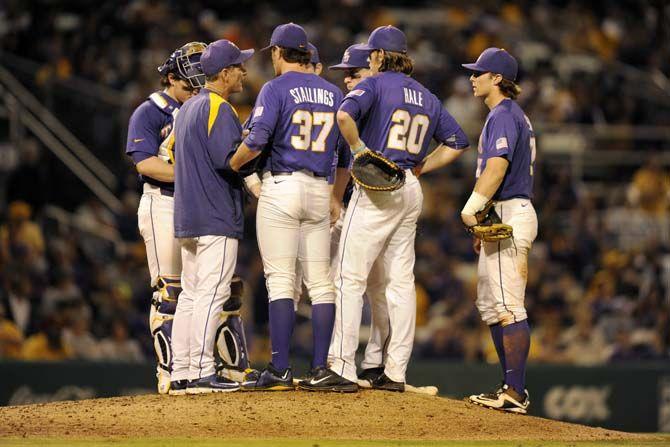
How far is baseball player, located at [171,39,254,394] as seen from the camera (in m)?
7.54

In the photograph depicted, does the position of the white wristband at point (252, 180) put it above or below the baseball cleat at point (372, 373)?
above

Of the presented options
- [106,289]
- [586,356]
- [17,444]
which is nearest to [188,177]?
[17,444]

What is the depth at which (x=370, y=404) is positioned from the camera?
7523 mm

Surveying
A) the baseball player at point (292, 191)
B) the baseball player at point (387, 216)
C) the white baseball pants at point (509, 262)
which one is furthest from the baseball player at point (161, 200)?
the white baseball pants at point (509, 262)

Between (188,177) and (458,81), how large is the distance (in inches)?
356

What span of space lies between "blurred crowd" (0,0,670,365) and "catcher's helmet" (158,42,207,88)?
4562mm

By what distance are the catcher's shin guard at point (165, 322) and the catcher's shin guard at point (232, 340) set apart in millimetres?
353

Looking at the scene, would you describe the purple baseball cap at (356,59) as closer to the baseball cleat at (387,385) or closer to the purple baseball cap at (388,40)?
the purple baseball cap at (388,40)

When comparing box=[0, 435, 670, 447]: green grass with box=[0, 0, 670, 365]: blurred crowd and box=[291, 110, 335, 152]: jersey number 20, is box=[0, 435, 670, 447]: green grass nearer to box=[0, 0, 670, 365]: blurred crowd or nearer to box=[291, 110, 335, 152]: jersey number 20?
box=[291, 110, 335, 152]: jersey number 20

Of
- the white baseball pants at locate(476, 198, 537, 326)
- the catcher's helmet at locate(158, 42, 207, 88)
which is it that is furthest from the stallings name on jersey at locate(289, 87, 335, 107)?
the white baseball pants at locate(476, 198, 537, 326)

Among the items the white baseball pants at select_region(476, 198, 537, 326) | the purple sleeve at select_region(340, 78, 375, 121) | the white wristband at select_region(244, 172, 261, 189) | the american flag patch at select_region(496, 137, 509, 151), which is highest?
the purple sleeve at select_region(340, 78, 375, 121)

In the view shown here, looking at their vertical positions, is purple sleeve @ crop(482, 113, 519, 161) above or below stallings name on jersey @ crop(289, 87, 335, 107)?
below

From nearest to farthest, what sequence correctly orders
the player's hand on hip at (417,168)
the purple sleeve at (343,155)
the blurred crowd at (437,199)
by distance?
1. the player's hand on hip at (417,168)
2. the purple sleeve at (343,155)
3. the blurred crowd at (437,199)

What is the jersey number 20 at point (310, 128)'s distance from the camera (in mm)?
7488
